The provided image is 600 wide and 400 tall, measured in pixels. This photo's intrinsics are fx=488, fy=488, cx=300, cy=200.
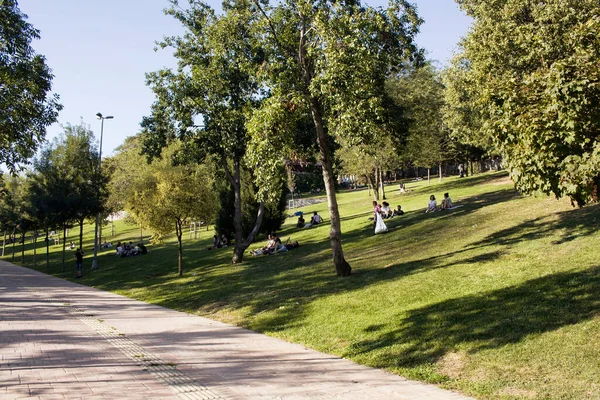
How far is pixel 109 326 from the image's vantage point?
11.7 m

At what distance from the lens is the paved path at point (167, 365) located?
6.36 m

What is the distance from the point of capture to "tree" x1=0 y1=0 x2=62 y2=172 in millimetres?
17219

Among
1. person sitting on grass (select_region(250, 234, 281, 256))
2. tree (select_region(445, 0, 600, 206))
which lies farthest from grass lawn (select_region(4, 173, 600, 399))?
tree (select_region(445, 0, 600, 206))

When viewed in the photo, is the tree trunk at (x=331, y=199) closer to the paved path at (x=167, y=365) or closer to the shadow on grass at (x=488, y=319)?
the paved path at (x=167, y=365)

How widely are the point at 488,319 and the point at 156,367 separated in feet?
18.0

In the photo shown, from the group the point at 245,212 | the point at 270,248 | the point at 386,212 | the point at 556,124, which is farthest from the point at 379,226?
the point at 556,124

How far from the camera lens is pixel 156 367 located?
7.79 meters

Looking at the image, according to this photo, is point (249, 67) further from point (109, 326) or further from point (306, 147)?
point (109, 326)

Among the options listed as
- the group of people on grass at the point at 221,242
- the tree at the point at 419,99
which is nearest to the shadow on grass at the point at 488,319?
the group of people on grass at the point at 221,242

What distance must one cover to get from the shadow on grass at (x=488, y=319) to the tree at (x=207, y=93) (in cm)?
1121

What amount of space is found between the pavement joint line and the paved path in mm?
14

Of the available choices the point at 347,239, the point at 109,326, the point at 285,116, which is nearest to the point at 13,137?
the point at 109,326

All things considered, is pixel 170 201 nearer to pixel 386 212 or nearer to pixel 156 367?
pixel 386 212

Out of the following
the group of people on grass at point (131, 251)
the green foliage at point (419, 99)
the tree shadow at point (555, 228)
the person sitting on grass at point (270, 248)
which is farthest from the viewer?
the group of people on grass at point (131, 251)
